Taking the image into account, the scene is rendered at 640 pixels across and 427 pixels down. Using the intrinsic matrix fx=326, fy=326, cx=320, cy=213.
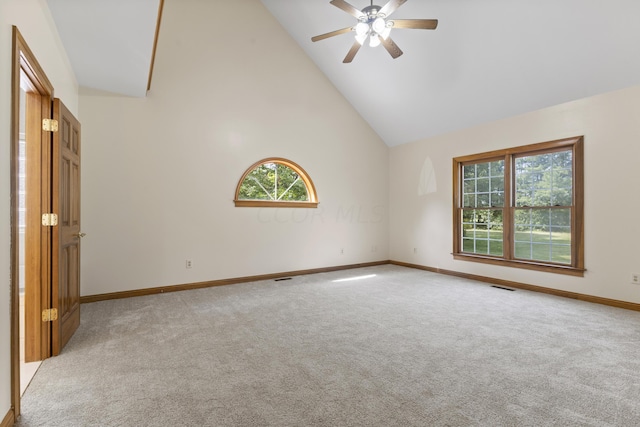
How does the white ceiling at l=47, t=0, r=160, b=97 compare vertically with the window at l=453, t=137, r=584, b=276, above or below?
above

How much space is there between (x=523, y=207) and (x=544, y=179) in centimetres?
47

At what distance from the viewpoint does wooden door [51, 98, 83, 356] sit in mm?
2500

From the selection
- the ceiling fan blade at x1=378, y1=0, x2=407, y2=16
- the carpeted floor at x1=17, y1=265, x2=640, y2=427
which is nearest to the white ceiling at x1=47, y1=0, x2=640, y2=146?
the ceiling fan blade at x1=378, y1=0, x2=407, y2=16

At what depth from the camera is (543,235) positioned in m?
4.55

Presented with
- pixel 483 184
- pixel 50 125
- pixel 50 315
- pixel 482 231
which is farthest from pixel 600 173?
pixel 50 315

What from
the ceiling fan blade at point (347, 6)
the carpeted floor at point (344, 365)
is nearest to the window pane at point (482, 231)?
the carpeted floor at point (344, 365)

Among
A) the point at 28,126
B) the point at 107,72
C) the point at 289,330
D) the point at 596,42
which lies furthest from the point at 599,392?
the point at 107,72

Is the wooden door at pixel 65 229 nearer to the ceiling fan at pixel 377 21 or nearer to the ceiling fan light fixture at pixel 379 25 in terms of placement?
the ceiling fan at pixel 377 21

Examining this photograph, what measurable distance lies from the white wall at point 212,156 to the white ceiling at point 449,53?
0.47 metres

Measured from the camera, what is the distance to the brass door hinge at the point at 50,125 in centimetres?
248

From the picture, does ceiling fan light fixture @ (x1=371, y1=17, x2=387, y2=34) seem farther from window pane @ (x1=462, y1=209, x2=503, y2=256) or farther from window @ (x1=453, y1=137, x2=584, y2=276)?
window pane @ (x1=462, y1=209, x2=503, y2=256)

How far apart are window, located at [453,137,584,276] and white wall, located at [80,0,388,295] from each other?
6.53 feet

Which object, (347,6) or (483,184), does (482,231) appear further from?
(347,6)

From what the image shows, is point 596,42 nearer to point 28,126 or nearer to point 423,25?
point 423,25
